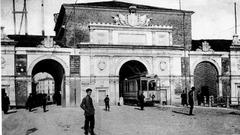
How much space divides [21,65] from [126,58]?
26.3 ft

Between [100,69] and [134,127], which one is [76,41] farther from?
[134,127]

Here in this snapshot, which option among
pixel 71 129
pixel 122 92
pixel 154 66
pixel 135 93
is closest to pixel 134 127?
pixel 71 129

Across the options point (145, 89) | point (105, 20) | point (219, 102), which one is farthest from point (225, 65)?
point (105, 20)

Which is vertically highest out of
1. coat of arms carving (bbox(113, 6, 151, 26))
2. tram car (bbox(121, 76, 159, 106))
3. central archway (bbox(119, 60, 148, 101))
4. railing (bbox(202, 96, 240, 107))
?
coat of arms carving (bbox(113, 6, 151, 26))

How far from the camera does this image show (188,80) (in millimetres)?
28672

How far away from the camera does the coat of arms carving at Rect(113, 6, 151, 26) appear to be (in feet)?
91.5

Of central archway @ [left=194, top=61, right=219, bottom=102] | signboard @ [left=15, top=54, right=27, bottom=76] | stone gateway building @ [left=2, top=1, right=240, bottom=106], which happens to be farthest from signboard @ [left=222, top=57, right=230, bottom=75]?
signboard @ [left=15, top=54, right=27, bottom=76]

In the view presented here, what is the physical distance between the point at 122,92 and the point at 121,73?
6.18 ft

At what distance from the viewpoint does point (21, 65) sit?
25203 millimetres

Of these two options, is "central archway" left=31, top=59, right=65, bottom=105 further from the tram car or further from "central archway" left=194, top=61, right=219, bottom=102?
"central archway" left=194, top=61, right=219, bottom=102

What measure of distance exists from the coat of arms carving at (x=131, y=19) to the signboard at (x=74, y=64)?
4424 millimetres

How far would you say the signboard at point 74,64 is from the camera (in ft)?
86.8

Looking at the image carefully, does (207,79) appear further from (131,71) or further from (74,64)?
(74,64)

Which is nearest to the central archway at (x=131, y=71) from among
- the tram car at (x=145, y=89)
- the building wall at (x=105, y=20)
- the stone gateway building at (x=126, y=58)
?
the stone gateway building at (x=126, y=58)
